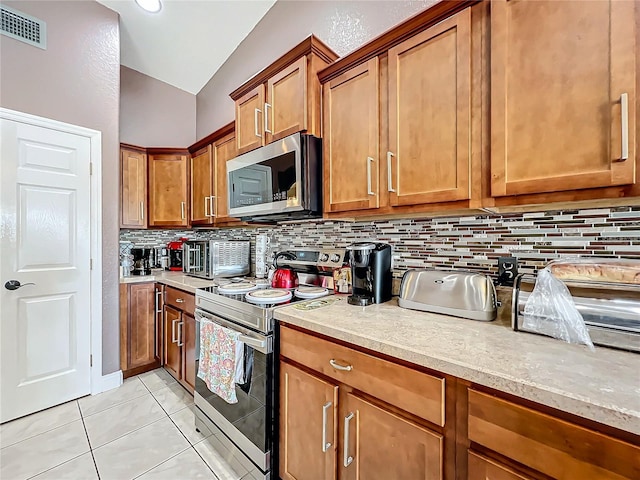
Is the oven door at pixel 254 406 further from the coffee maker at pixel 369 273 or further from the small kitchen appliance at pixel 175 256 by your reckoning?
the small kitchen appliance at pixel 175 256

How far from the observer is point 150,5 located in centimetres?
237

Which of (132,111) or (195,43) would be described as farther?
(132,111)

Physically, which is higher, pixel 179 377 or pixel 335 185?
pixel 335 185

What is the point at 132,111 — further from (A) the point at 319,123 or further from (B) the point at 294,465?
(B) the point at 294,465

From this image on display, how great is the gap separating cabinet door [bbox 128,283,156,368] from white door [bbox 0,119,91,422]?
309mm

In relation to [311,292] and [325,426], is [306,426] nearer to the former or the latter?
[325,426]

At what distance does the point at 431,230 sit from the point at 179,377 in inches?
85.7

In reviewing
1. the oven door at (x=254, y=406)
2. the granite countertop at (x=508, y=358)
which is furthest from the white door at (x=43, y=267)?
the granite countertop at (x=508, y=358)

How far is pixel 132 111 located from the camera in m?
3.14


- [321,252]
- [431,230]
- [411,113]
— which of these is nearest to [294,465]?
[321,252]

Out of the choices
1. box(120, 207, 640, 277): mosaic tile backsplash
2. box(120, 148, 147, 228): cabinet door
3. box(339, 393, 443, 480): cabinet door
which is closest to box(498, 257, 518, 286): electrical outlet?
box(120, 207, 640, 277): mosaic tile backsplash

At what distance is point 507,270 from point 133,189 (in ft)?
10.7

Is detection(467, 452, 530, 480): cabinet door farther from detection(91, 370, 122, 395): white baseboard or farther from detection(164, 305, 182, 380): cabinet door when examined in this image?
detection(91, 370, 122, 395): white baseboard

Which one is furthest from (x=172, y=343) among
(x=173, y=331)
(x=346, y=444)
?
(x=346, y=444)
